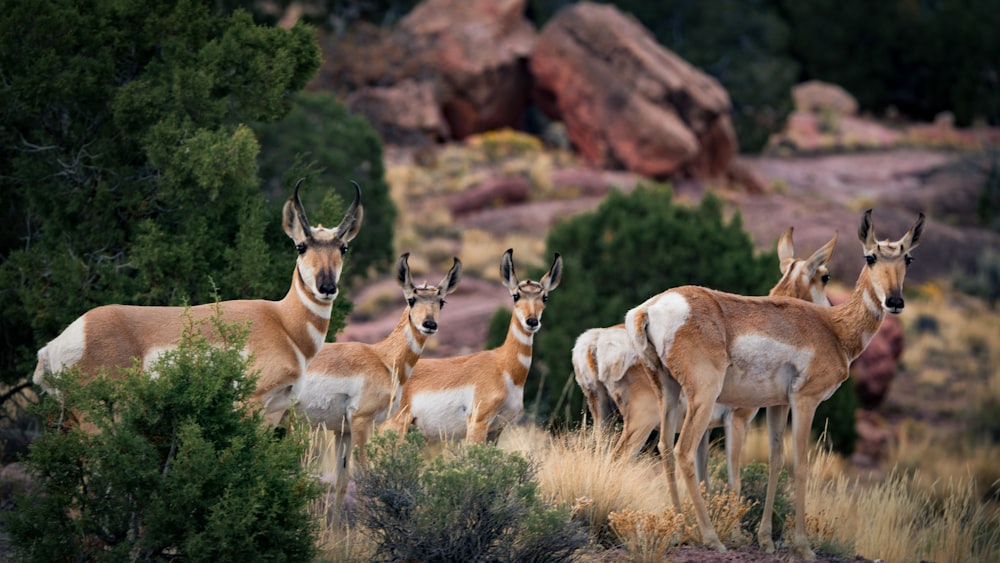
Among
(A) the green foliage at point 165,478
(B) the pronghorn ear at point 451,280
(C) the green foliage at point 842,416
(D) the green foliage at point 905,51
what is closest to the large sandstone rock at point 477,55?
(D) the green foliage at point 905,51

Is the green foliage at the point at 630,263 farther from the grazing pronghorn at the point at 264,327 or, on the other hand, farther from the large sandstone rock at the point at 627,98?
the large sandstone rock at the point at 627,98

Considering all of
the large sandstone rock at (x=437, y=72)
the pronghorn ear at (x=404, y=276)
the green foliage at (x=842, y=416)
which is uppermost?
the pronghorn ear at (x=404, y=276)

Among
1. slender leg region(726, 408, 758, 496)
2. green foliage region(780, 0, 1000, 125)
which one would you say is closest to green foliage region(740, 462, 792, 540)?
slender leg region(726, 408, 758, 496)

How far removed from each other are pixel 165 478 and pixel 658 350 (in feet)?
11.7

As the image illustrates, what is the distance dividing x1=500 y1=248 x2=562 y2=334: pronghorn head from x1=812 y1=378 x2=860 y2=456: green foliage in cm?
1411

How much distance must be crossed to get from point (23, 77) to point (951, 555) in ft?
31.6

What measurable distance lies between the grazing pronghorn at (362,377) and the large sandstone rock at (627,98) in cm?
3050

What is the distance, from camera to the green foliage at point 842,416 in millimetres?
23875

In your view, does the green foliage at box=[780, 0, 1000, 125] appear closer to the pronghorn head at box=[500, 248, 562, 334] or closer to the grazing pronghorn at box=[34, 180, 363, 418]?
the pronghorn head at box=[500, 248, 562, 334]

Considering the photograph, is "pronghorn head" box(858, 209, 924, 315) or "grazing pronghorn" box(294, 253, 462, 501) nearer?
"pronghorn head" box(858, 209, 924, 315)

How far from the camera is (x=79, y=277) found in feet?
37.9

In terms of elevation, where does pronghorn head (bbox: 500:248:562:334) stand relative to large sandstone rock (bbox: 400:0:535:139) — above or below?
above

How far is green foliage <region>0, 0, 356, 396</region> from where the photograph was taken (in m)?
11.5

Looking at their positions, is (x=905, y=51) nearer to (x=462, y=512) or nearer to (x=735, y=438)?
(x=735, y=438)
